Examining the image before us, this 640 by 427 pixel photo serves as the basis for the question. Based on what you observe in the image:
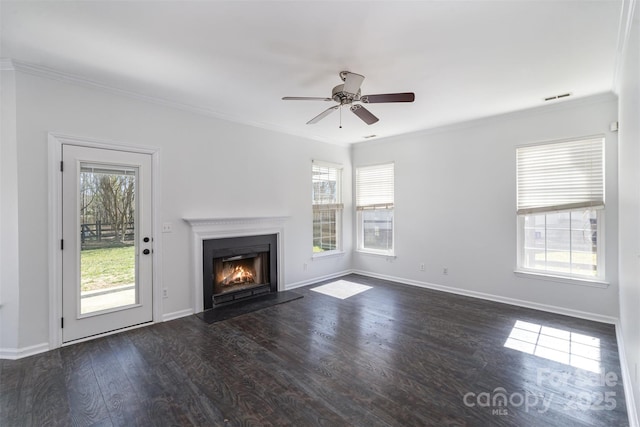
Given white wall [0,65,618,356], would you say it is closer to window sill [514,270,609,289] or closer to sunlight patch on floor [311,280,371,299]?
window sill [514,270,609,289]

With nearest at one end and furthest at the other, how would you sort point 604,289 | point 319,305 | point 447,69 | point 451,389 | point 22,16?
point 22,16, point 451,389, point 447,69, point 604,289, point 319,305

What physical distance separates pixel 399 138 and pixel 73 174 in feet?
16.2

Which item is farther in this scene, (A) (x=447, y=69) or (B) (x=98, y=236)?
(B) (x=98, y=236)

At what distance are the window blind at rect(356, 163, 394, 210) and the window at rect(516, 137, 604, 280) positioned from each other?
2166mm

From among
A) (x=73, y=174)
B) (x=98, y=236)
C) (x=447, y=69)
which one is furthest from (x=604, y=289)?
(x=73, y=174)

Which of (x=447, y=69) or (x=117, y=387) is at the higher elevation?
(x=447, y=69)

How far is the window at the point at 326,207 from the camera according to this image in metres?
5.74

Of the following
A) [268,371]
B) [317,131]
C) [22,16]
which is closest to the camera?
[22,16]

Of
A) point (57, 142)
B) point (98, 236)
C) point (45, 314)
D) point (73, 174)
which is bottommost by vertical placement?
point (45, 314)

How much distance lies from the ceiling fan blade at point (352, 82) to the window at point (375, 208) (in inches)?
126

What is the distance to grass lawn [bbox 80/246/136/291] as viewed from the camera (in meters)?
3.20

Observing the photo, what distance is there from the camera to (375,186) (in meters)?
6.03

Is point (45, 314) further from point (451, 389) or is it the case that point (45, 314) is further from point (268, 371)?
point (451, 389)

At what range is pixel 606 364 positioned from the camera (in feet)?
8.70
